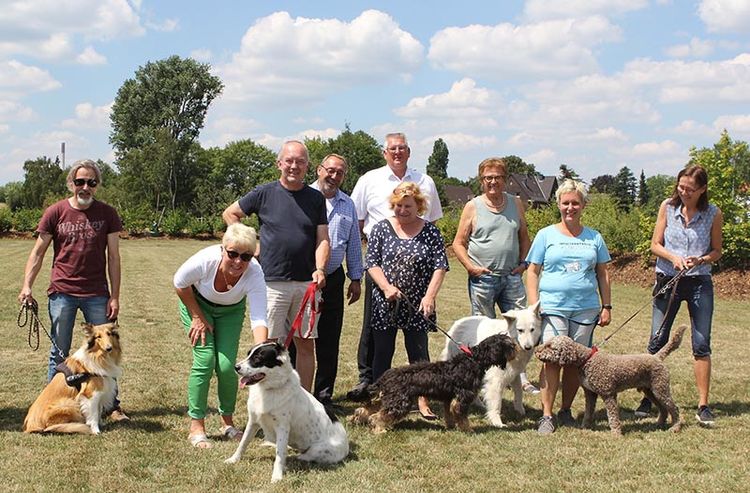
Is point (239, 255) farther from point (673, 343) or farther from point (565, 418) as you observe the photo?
point (673, 343)

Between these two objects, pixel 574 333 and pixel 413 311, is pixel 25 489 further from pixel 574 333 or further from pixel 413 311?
pixel 574 333

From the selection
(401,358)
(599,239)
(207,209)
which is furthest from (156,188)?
(599,239)

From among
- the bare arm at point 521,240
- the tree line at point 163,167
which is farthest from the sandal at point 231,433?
the tree line at point 163,167

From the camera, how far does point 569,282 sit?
5391 mm

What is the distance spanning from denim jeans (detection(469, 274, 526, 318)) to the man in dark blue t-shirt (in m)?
1.59

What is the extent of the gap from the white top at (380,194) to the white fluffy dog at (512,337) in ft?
3.71

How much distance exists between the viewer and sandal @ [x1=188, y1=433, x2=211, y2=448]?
4859mm

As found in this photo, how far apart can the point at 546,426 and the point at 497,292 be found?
136cm

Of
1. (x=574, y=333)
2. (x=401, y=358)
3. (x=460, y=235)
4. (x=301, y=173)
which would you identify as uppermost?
(x=301, y=173)

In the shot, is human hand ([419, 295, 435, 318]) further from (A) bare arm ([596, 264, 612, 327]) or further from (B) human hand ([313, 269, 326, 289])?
(A) bare arm ([596, 264, 612, 327])

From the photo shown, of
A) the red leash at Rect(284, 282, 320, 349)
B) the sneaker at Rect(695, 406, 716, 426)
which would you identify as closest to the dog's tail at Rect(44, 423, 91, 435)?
the red leash at Rect(284, 282, 320, 349)

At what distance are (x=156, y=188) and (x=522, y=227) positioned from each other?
48588mm

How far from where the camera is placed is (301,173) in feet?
17.3

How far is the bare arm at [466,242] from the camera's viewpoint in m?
6.09
